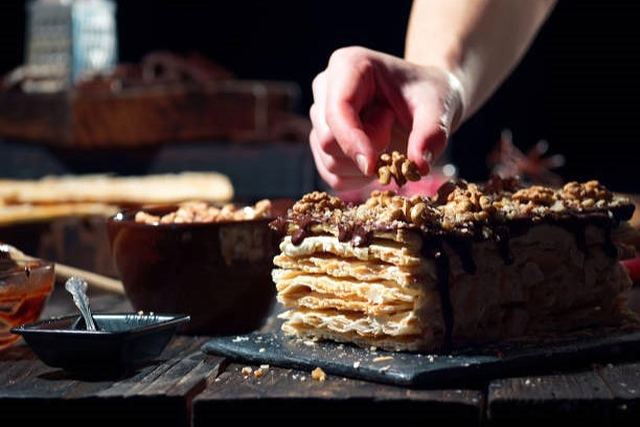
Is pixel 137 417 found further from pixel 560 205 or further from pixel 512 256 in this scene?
pixel 560 205

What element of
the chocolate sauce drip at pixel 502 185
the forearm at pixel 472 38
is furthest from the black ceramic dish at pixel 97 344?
the forearm at pixel 472 38

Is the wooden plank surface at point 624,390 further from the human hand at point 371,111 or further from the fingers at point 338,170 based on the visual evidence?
the fingers at point 338,170

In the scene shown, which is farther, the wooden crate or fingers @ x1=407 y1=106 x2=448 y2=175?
the wooden crate

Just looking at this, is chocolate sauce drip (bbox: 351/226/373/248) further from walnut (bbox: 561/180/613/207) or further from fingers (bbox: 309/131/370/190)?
walnut (bbox: 561/180/613/207)

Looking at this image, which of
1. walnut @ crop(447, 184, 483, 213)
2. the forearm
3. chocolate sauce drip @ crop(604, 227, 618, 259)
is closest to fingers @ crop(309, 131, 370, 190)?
walnut @ crop(447, 184, 483, 213)

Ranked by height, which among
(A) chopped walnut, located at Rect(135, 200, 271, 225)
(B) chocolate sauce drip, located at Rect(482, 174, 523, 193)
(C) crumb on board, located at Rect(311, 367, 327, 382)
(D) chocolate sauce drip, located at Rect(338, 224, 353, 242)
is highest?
(B) chocolate sauce drip, located at Rect(482, 174, 523, 193)

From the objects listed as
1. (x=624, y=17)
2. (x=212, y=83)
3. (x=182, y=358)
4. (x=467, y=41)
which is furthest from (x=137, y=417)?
(x=624, y=17)
